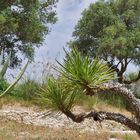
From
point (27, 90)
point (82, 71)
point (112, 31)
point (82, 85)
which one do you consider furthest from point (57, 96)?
point (112, 31)

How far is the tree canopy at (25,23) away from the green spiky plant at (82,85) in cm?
1295

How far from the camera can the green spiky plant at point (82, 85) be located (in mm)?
5395

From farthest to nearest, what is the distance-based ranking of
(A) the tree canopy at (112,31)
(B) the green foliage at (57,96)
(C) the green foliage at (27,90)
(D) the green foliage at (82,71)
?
1. (A) the tree canopy at (112,31)
2. (C) the green foliage at (27,90)
3. (B) the green foliage at (57,96)
4. (D) the green foliage at (82,71)

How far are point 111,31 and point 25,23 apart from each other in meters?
7.25

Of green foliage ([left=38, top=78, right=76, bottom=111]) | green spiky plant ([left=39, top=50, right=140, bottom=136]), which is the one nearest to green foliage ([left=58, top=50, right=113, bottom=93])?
green spiky plant ([left=39, top=50, right=140, bottom=136])

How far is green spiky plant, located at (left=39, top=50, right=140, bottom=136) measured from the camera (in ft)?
17.7

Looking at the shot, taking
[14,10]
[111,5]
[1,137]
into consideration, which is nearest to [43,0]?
[14,10]

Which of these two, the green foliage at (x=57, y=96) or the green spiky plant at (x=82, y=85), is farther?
the green foliage at (x=57, y=96)

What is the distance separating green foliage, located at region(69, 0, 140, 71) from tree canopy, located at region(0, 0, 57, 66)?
526 centimetres

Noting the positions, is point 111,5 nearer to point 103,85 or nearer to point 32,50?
point 32,50

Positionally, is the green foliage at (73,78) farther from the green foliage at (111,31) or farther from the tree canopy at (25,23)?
the green foliage at (111,31)

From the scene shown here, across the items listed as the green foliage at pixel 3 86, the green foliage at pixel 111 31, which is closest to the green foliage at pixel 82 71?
the green foliage at pixel 3 86

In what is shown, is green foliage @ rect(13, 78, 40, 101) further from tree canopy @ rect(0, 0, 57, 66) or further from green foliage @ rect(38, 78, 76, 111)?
green foliage @ rect(38, 78, 76, 111)

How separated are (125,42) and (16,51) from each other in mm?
6931
